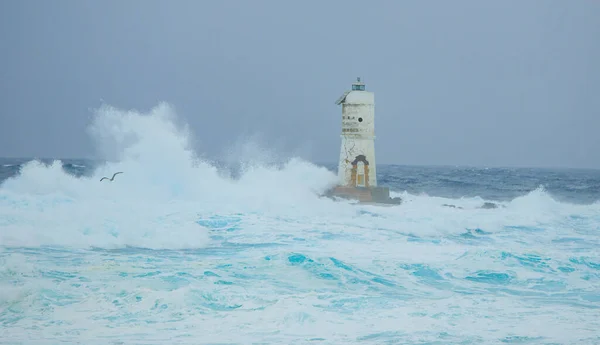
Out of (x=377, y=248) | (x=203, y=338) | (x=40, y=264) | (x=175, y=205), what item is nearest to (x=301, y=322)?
(x=203, y=338)

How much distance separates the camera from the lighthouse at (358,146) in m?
19.0

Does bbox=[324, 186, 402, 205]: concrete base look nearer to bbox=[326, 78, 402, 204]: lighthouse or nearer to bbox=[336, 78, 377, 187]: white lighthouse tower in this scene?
bbox=[326, 78, 402, 204]: lighthouse

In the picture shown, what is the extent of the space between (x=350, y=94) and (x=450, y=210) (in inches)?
155

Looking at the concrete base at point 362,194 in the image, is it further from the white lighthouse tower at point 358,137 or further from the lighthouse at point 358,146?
the white lighthouse tower at point 358,137

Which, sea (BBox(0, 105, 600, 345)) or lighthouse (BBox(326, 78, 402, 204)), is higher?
lighthouse (BBox(326, 78, 402, 204))

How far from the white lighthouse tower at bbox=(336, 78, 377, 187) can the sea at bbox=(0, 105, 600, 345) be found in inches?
60.3

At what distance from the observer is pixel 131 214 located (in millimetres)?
13664

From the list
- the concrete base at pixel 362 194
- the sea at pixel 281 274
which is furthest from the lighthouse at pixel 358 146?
the sea at pixel 281 274

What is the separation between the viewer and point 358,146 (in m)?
19.0

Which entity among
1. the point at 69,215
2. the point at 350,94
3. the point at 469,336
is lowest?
the point at 469,336

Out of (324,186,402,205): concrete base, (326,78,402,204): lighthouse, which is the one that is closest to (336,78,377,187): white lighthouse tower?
(326,78,402,204): lighthouse

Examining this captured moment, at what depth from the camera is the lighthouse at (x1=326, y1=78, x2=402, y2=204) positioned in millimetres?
19031

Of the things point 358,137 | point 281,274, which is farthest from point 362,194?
point 281,274

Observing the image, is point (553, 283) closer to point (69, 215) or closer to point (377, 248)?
point (377, 248)
